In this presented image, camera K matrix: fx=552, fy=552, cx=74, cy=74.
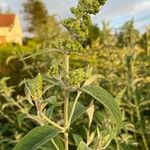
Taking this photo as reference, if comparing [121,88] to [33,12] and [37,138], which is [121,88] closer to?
[37,138]

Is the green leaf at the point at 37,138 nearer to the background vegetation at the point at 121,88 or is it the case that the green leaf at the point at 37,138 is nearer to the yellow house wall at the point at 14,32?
the background vegetation at the point at 121,88

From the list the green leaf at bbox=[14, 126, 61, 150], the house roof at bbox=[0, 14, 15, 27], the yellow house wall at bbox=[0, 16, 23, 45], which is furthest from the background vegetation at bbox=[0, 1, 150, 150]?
the house roof at bbox=[0, 14, 15, 27]

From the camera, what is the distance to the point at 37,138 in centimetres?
183

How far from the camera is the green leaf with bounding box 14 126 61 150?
1.79 m

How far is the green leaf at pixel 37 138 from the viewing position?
5.88 feet

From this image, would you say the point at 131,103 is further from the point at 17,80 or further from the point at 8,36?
the point at 8,36

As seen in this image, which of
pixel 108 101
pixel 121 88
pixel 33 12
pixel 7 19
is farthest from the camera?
pixel 7 19

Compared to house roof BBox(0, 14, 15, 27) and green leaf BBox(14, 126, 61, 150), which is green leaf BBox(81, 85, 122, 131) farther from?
house roof BBox(0, 14, 15, 27)

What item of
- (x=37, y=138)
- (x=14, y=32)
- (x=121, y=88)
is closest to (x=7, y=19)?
(x=14, y=32)

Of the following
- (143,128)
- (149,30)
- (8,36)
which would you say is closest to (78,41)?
Result: (143,128)

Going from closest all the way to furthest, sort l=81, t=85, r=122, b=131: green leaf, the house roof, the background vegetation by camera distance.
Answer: l=81, t=85, r=122, b=131: green leaf
the background vegetation
the house roof

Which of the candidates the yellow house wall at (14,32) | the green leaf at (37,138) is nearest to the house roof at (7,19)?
the yellow house wall at (14,32)

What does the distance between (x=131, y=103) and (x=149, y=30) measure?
0.86 meters

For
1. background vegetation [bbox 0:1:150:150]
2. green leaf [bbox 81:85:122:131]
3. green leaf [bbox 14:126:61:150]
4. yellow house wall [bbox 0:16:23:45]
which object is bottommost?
yellow house wall [bbox 0:16:23:45]
